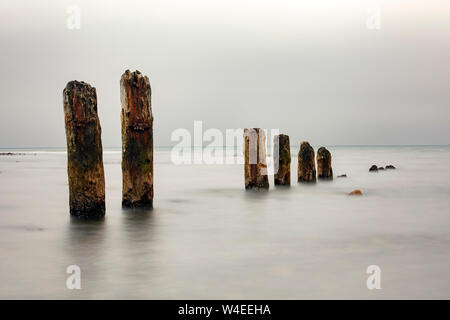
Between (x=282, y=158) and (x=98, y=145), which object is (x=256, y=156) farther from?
(x=98, y=145)

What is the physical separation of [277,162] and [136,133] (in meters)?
6.02

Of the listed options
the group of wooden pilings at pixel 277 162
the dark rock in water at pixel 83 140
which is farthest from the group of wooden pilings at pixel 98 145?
the group of wooden pilings at pixel 277 162

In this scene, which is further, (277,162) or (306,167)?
(306,167)

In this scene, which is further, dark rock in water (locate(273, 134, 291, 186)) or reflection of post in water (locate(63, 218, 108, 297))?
dark rock in water (locate(273, 134, 291, 186))

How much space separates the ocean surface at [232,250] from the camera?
4.37 metres

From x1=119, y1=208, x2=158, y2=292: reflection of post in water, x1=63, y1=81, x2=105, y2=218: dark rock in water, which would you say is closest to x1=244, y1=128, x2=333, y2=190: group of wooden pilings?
x1=119, y1=208, x2=158, y2=292: reflection of post in water

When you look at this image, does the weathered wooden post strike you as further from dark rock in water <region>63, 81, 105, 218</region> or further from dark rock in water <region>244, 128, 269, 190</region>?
dark rock in water <region>244, 128, 269, 190</region>

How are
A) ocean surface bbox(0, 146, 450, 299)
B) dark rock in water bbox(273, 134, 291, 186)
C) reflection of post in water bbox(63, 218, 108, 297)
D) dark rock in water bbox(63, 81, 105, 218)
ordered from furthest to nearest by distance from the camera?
1. dark rock in water bbox(273, 134, 291, 186)
2. dark rock in water bbox(63, 81, 105, 218)
3. reflection of post in water bbox(63, 218, 108, 297)
4. ocean surface bbox(0, 146, 450, 299)

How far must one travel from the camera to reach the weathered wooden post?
810 centimetres

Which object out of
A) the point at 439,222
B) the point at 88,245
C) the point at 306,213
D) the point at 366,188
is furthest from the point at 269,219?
the point at 366,188

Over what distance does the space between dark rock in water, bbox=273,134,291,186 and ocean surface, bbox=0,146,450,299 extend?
2241mm

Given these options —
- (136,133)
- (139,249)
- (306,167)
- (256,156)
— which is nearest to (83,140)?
(136,133)

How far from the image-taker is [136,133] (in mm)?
8258
